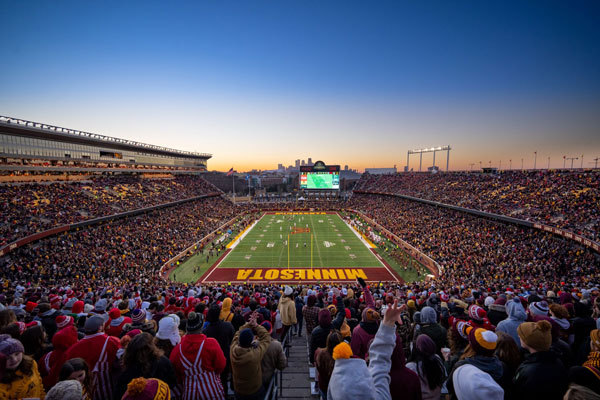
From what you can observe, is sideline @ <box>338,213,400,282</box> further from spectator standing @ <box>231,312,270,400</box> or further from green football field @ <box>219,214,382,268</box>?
spectator standing @ <box>231,312,270,400</box>

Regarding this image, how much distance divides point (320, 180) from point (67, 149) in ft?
157

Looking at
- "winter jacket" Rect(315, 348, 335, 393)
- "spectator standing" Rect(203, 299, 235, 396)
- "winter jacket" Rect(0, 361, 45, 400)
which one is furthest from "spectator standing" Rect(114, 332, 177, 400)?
"winter jacket" Rect(315, 348, 335, 393)

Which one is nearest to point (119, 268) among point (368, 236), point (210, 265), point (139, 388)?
point (210, 265)

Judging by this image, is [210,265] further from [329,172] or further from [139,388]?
[329,172]

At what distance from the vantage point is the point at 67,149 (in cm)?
3597

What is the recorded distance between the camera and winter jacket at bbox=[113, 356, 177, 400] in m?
3.02

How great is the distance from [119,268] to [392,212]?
1594 inches

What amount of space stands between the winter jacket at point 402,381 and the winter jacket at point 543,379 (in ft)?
3.81

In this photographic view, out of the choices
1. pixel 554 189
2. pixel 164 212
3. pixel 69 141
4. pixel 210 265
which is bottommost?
pixel 210 265

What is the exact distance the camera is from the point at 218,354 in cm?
346

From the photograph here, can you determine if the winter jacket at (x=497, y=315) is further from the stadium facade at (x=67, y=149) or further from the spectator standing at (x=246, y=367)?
the stadium facade at (x=67, y=149)

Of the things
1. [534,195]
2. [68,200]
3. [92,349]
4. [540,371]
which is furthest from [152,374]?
[534,195]

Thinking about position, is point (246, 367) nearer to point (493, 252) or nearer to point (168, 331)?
point (168, 331)

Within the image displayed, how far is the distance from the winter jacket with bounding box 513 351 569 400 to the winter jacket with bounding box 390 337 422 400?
3.81 feet
